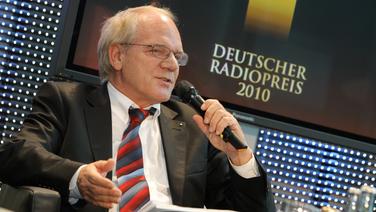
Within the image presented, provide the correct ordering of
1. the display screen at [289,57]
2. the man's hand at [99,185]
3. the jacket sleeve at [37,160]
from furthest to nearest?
the display screen at [289,57] → the jacket sleeve at [37,160] → the man's hand at [99,185]

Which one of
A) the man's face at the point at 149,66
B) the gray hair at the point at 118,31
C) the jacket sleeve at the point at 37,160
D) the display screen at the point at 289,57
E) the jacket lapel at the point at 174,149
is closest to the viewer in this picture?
the jacket sleeve at the point at 37,160

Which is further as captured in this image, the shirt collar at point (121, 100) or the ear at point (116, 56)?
the ear at point (116, 56)

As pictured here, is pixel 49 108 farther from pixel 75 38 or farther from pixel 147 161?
pixel 75 38

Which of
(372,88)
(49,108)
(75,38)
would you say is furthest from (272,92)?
(49,108)

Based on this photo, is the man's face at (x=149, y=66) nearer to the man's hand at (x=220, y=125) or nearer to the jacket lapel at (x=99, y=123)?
the jacket lapel at (x=99, y=123)

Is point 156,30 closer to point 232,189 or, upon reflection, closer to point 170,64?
point 170,64

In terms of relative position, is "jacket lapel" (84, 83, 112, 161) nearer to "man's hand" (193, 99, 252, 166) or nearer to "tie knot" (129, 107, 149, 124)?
"tie knot" (129, 107, 149, 124)

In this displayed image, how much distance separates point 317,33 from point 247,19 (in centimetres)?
52

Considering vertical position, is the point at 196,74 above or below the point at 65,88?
above

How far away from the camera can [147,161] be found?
290 centimetres

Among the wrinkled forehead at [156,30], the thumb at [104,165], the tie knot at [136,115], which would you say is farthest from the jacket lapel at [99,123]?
the thumb at [104,165]

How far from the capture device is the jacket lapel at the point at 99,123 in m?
2.76

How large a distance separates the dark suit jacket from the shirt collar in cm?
4

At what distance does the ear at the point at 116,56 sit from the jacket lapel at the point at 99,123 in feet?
0.64
